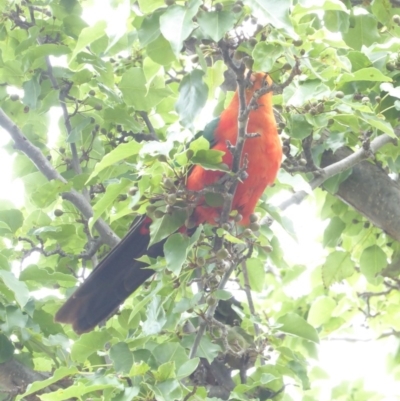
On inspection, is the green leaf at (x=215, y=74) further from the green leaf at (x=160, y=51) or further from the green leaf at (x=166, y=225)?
the green leaf at (x=166, y=225)

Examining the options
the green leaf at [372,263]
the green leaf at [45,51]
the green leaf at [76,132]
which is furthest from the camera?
the green leaf at [372,263]

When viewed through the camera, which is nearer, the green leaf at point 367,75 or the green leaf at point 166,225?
the green leaf at point 166,225

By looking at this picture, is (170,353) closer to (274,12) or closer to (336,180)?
(274,12)

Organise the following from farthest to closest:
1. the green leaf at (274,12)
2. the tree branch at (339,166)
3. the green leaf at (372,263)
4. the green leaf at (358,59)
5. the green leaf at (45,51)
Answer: the green leaf at (372,263)
the green leaf at (45,51)
the green leaf at (358,59)
the tree branch at (339,166)
the green leaf at (274,12)

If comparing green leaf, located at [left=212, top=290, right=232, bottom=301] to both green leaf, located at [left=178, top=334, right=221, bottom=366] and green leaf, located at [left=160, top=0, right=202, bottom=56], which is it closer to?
green leaf, located at [left=178, top=334, right=221, bottom=366]

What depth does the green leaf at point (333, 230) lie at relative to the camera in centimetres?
421

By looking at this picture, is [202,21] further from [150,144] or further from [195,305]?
[195,305]

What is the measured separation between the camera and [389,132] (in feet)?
9.06

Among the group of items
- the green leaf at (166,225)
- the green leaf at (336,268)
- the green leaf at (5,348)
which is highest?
the green leaf at (166,225)

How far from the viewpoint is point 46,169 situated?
3715 mm

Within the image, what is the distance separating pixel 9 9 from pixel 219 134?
4.85 ft

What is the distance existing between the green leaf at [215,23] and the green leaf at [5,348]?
1.75m

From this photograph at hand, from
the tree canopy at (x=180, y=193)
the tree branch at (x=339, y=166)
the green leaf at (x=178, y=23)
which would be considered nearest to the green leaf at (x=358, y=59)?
the tree canopy at (x=180, y=193)

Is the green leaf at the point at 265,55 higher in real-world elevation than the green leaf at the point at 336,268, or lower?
higher
